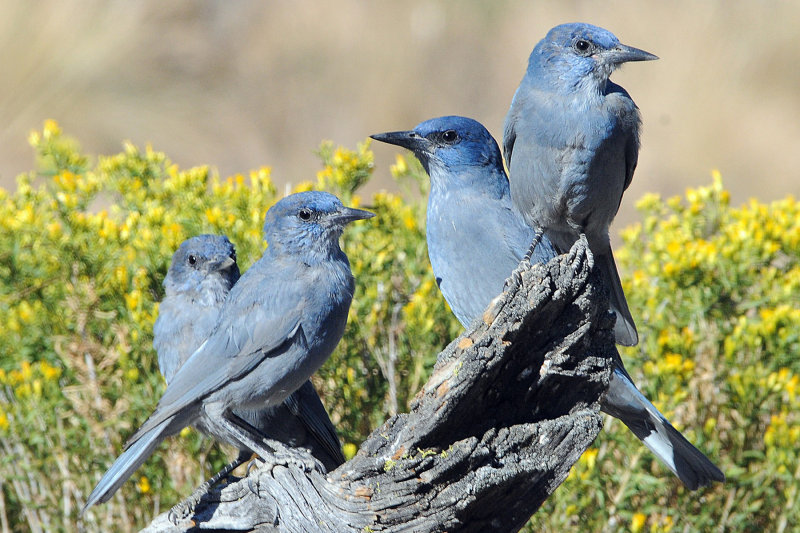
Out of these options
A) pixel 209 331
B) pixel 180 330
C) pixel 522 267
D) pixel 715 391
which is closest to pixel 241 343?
pixel 209 331

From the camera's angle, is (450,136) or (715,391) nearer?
(450,136)

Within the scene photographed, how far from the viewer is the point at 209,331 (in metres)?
4.51

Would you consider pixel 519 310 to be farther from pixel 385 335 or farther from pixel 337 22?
pixel 337 22

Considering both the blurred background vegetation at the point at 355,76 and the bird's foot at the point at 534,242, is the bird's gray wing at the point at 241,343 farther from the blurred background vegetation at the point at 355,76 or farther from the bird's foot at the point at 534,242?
the blurred background vegetation at the point at 355,76

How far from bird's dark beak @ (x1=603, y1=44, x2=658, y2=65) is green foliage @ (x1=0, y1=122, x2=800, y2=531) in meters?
1.61

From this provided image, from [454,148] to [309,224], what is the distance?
77cm

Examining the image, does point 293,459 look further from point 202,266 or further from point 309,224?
point 202,266

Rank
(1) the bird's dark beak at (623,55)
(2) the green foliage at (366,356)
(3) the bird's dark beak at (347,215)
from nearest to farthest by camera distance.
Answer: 1. (1) the bird's dark beak at (623,55)
2. (3) the bird's dark beak at (347,215)
3. (2) the green foliage at (366,356)

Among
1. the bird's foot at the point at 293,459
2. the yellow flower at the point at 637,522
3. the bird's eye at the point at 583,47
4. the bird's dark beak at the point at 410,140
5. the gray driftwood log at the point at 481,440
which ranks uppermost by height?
the bird's dark beak at the point at 410,140

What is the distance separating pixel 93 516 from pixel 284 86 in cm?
1082

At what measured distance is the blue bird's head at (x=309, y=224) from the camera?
14.3ft

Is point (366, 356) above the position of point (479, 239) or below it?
above

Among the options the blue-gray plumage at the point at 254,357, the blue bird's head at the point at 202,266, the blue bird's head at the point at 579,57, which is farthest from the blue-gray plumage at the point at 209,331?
the blue bird's head at the point at 579,57

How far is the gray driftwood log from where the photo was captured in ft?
10.9
